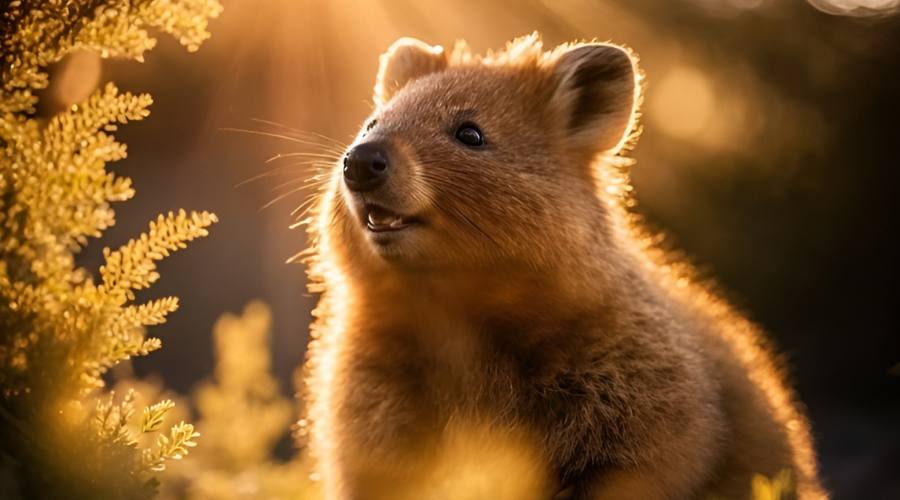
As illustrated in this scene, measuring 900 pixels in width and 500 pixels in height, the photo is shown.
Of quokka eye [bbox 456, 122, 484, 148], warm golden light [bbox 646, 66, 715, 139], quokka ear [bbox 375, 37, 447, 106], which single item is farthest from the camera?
warm golden light [bbox 646, 66, 715, 139]

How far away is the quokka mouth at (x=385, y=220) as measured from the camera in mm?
3396

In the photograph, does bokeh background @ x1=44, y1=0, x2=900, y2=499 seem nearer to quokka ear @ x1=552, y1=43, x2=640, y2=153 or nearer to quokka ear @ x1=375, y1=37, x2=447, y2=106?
quokka ear @ x1=375, y1=37, x2=447, y2=106

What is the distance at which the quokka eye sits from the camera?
12.3ft

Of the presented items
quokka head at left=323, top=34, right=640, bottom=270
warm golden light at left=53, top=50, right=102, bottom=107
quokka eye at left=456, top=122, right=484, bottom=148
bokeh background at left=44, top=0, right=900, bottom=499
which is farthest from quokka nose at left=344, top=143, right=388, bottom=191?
bokeh background at left=44, top=0, right=900, bottom=499

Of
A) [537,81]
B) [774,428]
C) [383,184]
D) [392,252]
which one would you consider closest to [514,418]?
[392,252]

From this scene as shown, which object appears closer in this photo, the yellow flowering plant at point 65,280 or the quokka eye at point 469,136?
the yellow flowering plant at point 65,280

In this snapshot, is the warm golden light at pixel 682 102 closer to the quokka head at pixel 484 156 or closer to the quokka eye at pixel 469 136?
the quokka head at pixel 484 156

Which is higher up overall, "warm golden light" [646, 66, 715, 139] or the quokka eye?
"warm golden light" [646, 66, 715, 139]

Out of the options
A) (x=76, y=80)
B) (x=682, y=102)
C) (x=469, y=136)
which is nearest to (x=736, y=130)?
(x=682, y=102)

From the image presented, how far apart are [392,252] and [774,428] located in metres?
1.78

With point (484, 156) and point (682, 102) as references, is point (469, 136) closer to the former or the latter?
point (484, 156)

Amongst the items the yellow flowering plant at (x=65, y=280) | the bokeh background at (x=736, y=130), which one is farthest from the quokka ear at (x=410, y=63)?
the bokeh background at (x=736, y=130)

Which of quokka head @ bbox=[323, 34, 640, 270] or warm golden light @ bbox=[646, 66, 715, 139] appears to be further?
warm golden light @ bbox=[646, 66, 715, 139]

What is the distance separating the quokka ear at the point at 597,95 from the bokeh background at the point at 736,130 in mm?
3763
